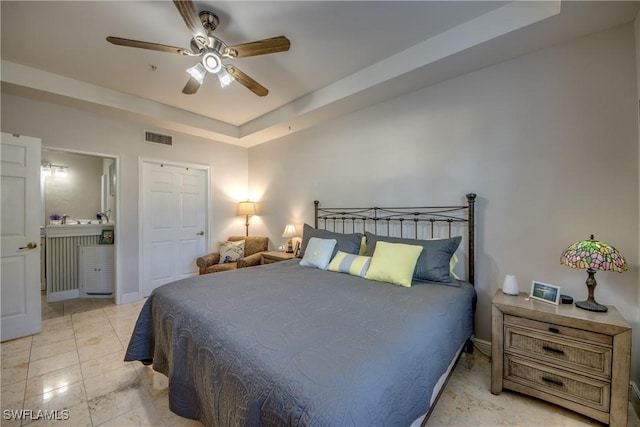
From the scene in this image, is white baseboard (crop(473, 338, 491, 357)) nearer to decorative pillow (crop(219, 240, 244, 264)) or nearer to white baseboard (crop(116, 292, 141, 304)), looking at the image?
decorative pillow (crop(219, 240, 244, 264))

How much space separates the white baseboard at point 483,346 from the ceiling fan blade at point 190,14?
3.46 m

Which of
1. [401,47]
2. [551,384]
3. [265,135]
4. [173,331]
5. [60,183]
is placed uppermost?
[401,47]

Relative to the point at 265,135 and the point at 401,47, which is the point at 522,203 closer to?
the point at 401,47

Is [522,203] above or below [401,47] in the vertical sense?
below

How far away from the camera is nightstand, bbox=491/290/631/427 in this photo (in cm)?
144

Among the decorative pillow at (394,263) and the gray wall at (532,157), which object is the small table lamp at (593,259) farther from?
the decorative pillow at (394,263)

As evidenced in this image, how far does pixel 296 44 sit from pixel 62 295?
481 cm

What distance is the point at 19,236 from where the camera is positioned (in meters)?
2.63

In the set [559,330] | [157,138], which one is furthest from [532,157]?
[157,138]

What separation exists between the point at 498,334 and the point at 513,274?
662mm

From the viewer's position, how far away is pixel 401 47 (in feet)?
Answer: 7.74

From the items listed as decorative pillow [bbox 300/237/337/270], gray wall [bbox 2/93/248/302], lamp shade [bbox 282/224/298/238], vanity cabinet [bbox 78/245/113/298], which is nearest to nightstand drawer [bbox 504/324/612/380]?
decorative pillow [bbox 300/237/337/270]

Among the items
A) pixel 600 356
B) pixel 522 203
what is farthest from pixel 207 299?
pixel 522 203

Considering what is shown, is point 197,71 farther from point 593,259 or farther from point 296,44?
point 593,259
